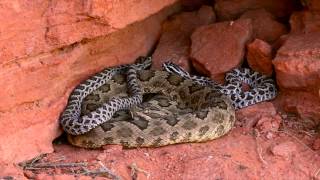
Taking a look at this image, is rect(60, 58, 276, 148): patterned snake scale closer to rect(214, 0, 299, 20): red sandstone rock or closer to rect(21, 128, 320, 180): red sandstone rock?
rect(21, 128, 320, 180): red sandstone rock

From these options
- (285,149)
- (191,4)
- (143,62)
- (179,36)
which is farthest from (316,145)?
(191,4)

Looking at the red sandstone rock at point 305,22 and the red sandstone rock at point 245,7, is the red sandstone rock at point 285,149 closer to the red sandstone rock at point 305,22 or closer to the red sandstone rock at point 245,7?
the red sandstone rock at point 305,22

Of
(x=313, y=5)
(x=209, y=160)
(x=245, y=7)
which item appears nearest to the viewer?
(x=209, y=160)

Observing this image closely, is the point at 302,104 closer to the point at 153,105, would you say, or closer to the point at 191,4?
the point at 153,105

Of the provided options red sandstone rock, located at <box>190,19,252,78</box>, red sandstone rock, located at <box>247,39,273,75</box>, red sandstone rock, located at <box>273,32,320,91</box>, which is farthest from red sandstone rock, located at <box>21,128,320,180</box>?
red sandstone rock, located at <box>190,19,252,78</box>

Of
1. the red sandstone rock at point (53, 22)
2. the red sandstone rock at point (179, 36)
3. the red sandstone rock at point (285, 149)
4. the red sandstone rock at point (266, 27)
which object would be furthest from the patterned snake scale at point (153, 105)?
the red sandstone rock at point (53, 22)
